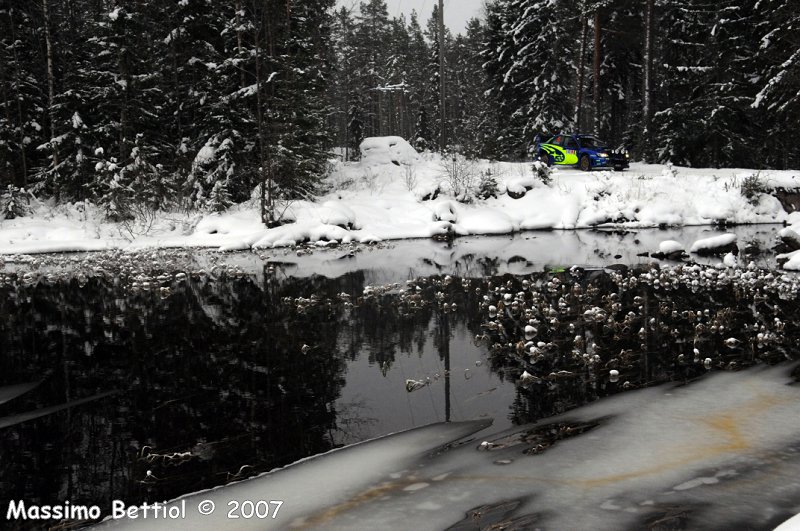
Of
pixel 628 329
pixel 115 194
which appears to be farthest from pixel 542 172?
pixel 115 194

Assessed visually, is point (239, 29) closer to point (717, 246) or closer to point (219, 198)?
point (219, 198)

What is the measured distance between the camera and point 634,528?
3.63m

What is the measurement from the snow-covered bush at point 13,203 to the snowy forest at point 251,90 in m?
0.40

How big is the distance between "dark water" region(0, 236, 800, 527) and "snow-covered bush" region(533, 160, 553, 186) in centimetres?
1276

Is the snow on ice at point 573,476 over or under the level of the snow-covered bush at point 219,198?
under

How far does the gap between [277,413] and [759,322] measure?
7.81 metres

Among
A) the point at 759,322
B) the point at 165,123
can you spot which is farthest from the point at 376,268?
the point at 165,123

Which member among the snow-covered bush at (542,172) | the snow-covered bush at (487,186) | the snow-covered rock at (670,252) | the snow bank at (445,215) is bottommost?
the snow-covered rock at (670,252)

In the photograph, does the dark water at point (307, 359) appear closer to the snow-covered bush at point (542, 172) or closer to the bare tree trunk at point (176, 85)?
the snow-covered bush at point (542, 172)

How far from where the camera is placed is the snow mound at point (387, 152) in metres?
32.7

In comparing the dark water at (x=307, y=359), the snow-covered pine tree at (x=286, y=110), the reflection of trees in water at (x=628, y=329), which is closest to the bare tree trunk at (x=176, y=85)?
the snow-covered pine tree at (x=286, y=110)

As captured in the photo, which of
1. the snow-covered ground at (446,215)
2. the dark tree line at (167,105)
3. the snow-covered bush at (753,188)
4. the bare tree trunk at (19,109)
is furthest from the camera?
the bare tree trunk at (19,109)

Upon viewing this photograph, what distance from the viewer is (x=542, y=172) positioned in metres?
25.4

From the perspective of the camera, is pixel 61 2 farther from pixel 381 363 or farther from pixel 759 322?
pixel 759 322
